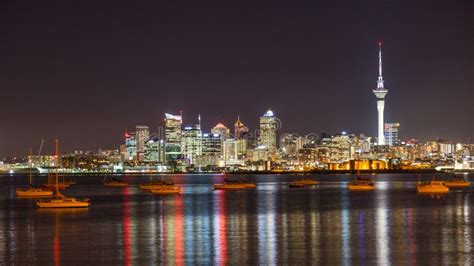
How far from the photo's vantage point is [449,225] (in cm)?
4494

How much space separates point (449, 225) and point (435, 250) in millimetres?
12826

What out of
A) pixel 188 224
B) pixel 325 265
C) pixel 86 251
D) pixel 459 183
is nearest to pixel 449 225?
pixel 188 224

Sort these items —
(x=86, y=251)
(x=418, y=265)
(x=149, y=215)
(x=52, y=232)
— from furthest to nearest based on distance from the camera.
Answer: (x=149, y=215) → (x=52, y=232) → (x=86, y=251) → (x=418, y=265)

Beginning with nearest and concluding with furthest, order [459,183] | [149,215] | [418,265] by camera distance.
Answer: [418,265] < [149,215] < [459,183]

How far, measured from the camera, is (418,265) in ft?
93.1

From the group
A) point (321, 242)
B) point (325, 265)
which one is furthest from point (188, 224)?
point (325, 265)

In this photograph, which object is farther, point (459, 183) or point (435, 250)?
point (459, 183)

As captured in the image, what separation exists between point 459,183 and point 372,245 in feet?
286

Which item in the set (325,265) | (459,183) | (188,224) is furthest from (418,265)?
(459,183)

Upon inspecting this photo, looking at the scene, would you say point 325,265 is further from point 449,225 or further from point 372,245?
point 449,225

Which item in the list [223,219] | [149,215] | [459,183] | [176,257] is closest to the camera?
[176,257]

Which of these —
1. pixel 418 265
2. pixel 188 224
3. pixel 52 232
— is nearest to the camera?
pixel 418 265

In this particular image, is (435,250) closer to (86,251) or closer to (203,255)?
(203,255)

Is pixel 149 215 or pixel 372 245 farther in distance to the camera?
pixel 149 215
